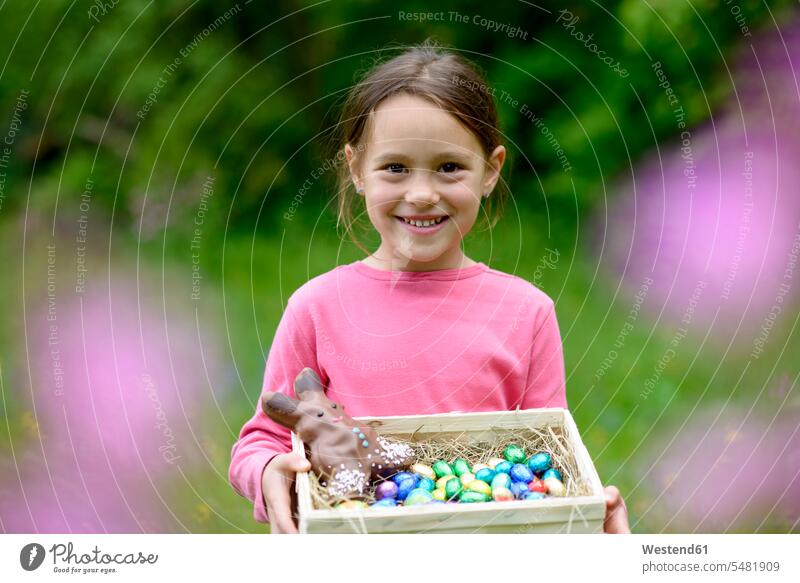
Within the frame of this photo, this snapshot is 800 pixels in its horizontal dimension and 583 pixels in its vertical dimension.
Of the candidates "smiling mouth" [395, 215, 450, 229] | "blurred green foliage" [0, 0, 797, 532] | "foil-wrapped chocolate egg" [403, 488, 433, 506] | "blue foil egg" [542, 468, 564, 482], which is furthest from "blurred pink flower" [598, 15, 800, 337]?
"foil-wrapped chocolate egg" [403, 488, 433, 506]

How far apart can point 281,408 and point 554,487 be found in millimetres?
499

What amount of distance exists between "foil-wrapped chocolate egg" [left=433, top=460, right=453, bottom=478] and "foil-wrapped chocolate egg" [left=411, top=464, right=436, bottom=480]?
1 cm

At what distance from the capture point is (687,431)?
3.24m

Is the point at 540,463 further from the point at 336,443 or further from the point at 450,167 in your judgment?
the point at 450,167

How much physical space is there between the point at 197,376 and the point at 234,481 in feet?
5.75

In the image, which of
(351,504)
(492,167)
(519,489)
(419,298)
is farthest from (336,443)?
(492,167)

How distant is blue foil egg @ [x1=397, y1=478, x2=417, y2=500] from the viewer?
161 cm

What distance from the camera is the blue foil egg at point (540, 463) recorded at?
5.48 feet

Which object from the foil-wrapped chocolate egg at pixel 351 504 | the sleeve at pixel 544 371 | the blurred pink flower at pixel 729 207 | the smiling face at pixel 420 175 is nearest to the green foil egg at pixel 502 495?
the foil-wrapped chocolate egg at pixel 351 504

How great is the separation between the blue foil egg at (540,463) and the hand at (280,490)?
0.44 metres

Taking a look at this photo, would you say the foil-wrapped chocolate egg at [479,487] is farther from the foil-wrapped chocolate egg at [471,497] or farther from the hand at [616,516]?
the hand at [616,516]

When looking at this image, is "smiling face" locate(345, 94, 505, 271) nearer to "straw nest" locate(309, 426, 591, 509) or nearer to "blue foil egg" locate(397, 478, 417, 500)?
"straw nest" locate(309, 426, 591, 509)
